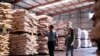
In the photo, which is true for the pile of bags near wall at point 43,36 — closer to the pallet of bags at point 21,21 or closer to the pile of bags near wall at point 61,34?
the pallet of bags at point 21,21

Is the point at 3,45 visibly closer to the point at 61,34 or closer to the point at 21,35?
the point at 21,35

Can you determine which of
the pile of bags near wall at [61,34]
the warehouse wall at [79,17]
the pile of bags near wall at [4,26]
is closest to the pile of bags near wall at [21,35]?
the pile of bags near wall at [4,26]

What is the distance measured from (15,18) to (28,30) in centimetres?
95

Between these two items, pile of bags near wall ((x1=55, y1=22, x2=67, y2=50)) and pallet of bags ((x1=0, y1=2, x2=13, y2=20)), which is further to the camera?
pile of bags near wall ((x1=55, y1=22, x2=67, y2=50))

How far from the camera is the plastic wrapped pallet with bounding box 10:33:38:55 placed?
38.8 ft

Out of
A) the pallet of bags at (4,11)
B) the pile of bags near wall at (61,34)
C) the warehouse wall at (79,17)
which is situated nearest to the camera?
the pallet of bags at (4,11)

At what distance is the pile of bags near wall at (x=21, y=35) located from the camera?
11.9m

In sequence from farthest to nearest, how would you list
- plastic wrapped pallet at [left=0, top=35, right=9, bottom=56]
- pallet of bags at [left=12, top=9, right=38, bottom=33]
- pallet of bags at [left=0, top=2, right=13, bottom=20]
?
pallet of bags at [left=12, top=9, right=38, bottom=33]
pallet of bags at [left=0, top=2, right=13, bottom=20]
plastic wrapped pallet at [left=0, top=35, right=9, bottom=56]

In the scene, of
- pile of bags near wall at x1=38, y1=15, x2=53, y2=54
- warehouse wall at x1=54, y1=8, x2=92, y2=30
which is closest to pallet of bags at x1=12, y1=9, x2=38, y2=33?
pile of bags near wall at x1=38, y1=15, x2=53, y2=54

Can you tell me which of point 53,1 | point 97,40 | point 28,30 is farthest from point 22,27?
point 53,1

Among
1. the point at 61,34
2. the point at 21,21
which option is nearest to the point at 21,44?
the point at 21,21

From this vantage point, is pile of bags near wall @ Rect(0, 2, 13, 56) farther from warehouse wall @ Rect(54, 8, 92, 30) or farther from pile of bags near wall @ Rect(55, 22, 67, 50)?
warehouse wall @ Rect(54, 8, 92, 30)

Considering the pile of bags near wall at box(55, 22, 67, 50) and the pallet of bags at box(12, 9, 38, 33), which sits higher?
the pallet of bags at box(12, 9, 38, 33)

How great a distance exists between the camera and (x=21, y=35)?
1210 centimetres
